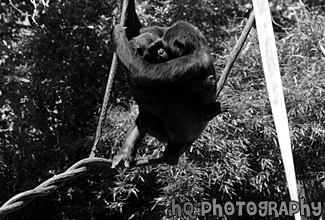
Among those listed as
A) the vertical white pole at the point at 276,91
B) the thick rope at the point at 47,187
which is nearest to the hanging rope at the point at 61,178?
the thick rope at the point at 47,187

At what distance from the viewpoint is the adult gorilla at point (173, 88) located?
8.45 ft

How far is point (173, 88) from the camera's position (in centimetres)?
269

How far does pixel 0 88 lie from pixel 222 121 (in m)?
1.80

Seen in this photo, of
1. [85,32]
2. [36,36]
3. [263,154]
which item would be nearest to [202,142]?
[263,154]

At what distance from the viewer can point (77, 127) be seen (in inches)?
203

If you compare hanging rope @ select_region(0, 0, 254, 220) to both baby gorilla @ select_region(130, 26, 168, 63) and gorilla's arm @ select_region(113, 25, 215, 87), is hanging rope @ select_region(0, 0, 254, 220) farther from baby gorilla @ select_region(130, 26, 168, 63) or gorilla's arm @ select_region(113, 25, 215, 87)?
baby gorilla @ select_region(130, 26, 168, 63)

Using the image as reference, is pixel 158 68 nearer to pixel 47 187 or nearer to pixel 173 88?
pixel 173 88

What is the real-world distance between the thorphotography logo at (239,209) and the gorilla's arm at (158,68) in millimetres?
1959

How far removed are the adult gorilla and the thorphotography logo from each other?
5.27 feet

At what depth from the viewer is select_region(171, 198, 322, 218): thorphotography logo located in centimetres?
438

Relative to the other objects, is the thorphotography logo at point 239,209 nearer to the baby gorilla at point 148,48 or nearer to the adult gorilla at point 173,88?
the adult gorilla at point 173,88

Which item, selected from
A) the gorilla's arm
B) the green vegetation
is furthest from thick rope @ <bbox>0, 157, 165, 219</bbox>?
the green vegetation

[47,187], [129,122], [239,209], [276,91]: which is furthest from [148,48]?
[239,209]

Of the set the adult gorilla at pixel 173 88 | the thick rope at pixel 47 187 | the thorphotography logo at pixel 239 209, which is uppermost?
the adult gorilla at pixel 173 88
